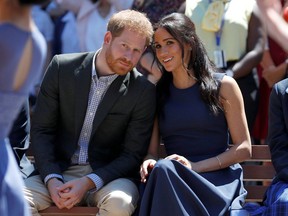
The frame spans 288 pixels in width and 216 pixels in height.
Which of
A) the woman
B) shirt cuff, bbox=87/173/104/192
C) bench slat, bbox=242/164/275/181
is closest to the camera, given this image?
the woman

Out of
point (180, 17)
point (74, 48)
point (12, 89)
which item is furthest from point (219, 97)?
point (12, 89)

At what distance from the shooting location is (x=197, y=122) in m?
4.57

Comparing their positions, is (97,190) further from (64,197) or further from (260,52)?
(260,52)

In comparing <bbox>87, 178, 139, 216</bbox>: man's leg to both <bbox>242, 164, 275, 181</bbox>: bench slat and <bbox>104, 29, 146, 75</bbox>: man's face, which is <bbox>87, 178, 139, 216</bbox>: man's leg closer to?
<bbox>104, 29, 146, 75</bbox>: man's face

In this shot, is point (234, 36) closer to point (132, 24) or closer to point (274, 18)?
point (132, 24)

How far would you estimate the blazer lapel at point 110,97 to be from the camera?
4527 mm

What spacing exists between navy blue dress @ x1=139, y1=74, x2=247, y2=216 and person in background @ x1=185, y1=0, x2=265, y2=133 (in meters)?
0.87

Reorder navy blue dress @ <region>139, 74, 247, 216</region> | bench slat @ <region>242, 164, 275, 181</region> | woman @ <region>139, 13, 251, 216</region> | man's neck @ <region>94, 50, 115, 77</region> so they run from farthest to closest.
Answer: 1. bench slat @ <region>242, 164, 275, 181</region>
2. man's neck @ <region>94, 50, 115, 77</region>
3. woman @ <region>139, 13, 251, 216</region>
4. navy blue dress @ <region>139, 74, 247, 216</region>

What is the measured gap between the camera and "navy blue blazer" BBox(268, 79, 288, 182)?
439 centimetres

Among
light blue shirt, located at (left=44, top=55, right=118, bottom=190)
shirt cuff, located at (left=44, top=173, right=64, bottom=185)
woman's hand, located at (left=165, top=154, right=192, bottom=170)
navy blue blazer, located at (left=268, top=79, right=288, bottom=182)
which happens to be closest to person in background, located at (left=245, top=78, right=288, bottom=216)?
navy blue blazer, located at (left=268, top=79, right=288, bottom=182)

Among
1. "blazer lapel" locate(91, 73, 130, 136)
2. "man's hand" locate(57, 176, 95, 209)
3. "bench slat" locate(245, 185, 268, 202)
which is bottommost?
"bench slat" locate(245, 185, 268, 202)

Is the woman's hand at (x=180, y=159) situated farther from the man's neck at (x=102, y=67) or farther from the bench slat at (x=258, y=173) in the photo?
the man's neck at (x=102, y=67)

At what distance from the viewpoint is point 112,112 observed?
15.0 feet

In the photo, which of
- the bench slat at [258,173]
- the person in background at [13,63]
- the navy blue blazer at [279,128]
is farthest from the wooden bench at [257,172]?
the person in background at [13,63]
